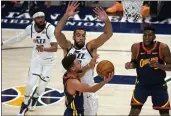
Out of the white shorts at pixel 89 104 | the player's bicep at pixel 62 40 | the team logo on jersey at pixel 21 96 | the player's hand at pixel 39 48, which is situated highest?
the player's bicep at pixel 62 40

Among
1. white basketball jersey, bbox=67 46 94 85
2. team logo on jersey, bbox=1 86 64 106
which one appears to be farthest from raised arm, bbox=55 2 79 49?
team logo on jersey, bbox=1 86 64 106

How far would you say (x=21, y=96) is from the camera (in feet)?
26.3

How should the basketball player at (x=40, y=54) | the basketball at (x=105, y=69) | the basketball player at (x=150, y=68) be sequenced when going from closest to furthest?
the basketball at (x=105, y=69), the basketball player at (x=150, y=68), the basketball player at (x=40, y=54)

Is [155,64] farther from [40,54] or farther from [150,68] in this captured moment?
[40,54]

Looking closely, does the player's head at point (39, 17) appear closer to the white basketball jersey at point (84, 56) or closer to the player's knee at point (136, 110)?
the white basketball jersey at point (84, 56)

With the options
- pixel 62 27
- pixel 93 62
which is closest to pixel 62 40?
pixel 62 27

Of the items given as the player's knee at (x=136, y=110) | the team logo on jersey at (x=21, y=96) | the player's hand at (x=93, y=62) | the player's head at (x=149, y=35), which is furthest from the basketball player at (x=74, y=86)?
the team logo on jersey at (x=21, y=96)

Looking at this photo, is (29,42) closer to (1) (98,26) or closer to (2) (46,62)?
(1) (98,26)

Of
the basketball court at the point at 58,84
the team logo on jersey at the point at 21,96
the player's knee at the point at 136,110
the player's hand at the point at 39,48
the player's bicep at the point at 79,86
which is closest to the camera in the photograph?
the player's bicep at the point at 79,86

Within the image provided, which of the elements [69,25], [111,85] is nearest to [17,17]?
[69,25]

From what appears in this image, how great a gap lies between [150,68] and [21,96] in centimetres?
309

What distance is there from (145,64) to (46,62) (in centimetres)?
188

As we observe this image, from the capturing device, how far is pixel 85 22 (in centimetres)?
1366

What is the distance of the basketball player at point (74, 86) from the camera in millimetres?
4887
